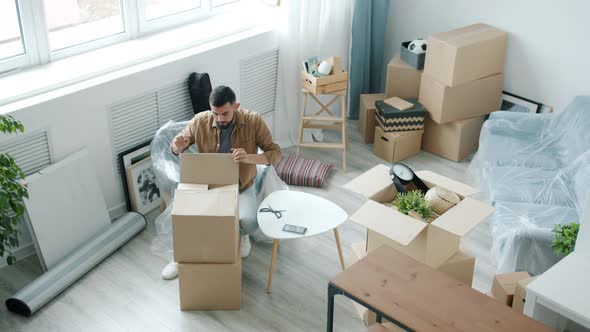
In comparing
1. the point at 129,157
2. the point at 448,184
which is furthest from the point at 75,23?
the point at 448,184

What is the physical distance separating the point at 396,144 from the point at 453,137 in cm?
40

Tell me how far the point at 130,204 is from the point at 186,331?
1143 millimetres

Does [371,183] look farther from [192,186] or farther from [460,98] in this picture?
[460,98]

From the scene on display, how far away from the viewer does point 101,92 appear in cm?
390

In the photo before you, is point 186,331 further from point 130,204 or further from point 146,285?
point 130,204

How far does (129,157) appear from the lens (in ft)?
13.6

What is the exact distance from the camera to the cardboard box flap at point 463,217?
3137 mm

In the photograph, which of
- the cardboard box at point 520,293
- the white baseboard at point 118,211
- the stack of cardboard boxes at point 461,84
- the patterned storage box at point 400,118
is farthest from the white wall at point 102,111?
the cardboard box at point 520,293

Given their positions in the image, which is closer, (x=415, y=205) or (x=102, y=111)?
(x=415, y=205)

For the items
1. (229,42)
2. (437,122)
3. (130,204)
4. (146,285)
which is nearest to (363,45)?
(437,122)

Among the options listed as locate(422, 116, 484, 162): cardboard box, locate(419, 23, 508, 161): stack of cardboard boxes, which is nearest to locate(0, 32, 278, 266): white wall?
locate(419, 23, 508, 161): stack of cardboard boxes

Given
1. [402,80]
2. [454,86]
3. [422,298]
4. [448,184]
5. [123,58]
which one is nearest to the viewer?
[422,298]

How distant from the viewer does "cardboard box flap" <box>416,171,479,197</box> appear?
3.40 meters

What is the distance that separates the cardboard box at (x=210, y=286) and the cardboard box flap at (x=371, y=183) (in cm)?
68
